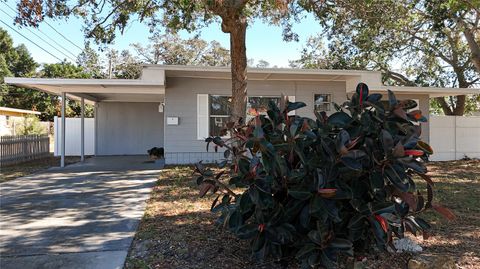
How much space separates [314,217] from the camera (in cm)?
331

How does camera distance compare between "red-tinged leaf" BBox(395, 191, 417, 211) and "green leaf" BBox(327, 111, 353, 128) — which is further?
"green leaf" BBox(327, 111, 353, 128)

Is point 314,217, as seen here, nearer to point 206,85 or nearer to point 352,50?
point 206,85

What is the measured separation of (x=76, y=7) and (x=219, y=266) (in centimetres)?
885

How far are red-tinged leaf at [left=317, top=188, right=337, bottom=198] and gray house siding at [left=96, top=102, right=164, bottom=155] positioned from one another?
14.6 meters

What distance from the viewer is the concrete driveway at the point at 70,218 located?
13.1 ft

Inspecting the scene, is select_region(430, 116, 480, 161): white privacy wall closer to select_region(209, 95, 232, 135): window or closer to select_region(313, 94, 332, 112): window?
select_region(313, 94, 332, 112): window

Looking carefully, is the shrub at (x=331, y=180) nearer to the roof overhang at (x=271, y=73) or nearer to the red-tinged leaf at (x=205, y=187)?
the red-tinged leaf at (x=205, y=187)

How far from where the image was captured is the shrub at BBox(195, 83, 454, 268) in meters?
3.04

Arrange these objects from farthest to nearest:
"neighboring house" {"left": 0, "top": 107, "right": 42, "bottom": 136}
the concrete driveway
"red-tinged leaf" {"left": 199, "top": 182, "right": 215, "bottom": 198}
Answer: "neighboring house" {"left": 0, "top": 107, "right": 42, "bottom": 136} < the concrete driveway < "red-tinged leaf" {"left": 199, "top": 182, "right": 215, "bottom": 198}

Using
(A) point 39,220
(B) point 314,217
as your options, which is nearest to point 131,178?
(A) point 39,220

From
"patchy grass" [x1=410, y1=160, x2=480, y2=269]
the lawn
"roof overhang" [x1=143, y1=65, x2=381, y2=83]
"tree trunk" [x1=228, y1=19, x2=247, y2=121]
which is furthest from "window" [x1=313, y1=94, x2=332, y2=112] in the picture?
the lawn

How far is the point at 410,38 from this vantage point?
17.5 metres

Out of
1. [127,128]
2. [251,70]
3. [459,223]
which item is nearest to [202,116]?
[251,70]

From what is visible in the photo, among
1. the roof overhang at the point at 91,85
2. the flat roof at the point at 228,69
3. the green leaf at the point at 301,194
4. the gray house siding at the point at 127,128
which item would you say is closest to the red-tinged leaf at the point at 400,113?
the green leaf at the point at 301,194
